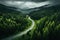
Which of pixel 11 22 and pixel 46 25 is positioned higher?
pixel 11 22

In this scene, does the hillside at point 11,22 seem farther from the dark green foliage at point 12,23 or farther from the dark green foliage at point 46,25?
the dark green foliage at point 46,25

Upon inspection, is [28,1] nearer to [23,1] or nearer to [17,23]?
[23,1]

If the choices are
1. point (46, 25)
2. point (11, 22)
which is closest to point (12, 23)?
point (11, 22)

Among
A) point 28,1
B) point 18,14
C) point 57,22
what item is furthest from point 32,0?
point 57,22

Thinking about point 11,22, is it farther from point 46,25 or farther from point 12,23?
point 46,25

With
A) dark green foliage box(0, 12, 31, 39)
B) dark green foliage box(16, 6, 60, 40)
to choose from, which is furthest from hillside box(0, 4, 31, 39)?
dark green foliage box(16, 6, 60, 40)

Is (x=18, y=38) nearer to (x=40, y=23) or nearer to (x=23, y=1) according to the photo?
(x=40, y=23)

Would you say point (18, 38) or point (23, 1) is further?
point (23, 1)

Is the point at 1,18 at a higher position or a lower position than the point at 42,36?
higher

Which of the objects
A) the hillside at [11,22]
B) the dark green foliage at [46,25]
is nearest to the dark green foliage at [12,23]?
the hillside at [11,22]

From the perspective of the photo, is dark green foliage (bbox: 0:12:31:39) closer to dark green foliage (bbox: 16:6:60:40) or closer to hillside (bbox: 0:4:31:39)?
hillside (bbox: 0:4:31:39)

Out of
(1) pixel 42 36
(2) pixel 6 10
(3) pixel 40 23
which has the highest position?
(2) pixel 6 10
